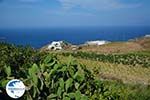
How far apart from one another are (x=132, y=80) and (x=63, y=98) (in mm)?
12570

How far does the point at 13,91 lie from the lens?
Result: 564cm

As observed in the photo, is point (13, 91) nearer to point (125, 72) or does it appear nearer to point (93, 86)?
point (93, 86)

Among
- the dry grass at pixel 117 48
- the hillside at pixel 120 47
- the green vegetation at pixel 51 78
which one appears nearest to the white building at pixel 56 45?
the hillside at pixel 120 47

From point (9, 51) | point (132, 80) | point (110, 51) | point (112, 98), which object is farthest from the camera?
point (110, 51)

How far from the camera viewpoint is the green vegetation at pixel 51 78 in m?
5.86

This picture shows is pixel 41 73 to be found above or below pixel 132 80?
above

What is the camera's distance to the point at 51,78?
597cm

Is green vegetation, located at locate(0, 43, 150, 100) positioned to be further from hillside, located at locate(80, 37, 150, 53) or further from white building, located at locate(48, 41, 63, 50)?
white building, located at locate(48, 41, 63, 50)

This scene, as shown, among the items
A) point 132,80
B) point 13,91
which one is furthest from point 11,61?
point 132,80

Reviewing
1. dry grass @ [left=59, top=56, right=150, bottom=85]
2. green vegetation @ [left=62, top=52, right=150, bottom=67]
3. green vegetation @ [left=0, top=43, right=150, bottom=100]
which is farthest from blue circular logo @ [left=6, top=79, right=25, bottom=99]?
green vegetation @ [left=62, top=52, right=150, bottom=67]

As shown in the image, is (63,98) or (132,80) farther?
(132,80)

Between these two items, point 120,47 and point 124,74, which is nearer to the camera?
point 124,74

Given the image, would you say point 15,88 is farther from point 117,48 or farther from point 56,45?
point 56,45

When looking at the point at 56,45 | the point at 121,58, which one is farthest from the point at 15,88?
the point at 56,45
